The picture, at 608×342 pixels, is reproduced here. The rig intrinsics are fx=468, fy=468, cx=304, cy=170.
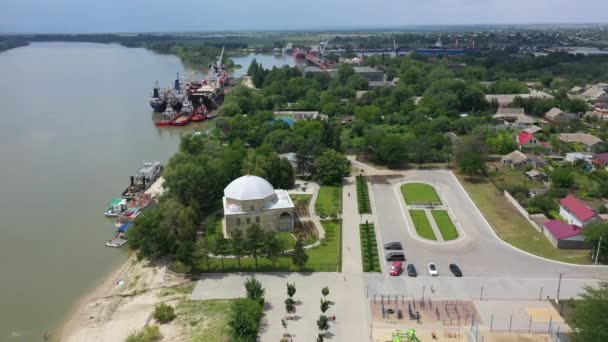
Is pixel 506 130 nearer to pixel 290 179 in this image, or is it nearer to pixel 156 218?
pixel 290 179

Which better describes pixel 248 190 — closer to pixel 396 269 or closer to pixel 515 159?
pixel 396 269

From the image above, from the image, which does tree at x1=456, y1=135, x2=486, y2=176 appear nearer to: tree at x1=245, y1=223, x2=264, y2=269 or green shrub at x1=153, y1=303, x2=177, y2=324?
tree at x1=245, y1=223, x2=264, y2=269

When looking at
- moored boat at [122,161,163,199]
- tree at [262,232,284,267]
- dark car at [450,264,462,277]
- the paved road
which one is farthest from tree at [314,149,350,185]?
dark car at [450,264,462,277]

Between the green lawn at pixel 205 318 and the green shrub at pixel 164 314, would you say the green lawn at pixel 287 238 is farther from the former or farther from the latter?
the green shrub at pixel 164 314

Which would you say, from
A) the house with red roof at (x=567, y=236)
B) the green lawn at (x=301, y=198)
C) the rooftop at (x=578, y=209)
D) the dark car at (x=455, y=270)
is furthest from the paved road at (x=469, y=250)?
the green lawn at (x=301, y=198)

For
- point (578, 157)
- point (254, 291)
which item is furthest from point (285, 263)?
point (578, 157)

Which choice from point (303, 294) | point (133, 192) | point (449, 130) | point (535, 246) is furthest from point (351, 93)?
point (303, 294)

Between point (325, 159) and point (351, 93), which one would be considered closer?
point (325, 159)
